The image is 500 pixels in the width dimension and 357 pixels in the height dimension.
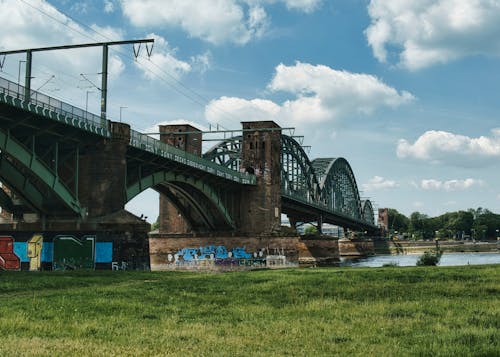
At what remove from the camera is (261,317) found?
53.1ft

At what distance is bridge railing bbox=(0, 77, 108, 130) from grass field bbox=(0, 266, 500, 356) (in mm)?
12250

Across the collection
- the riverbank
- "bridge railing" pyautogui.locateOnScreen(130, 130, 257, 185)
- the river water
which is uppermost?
"bridge railing" pyautogui.locateOnScreen(130, 130, 257, 185)

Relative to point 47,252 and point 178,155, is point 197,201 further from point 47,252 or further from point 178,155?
point 47,252

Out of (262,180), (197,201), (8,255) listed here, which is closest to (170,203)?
(197,201)

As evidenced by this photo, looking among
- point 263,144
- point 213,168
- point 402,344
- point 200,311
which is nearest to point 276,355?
point 402,344

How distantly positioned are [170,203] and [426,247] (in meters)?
112

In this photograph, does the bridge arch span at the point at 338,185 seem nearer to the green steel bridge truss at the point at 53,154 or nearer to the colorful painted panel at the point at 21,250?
the green steel bridge truss at the point at 53,154

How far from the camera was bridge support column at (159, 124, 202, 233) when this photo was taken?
3201 inches

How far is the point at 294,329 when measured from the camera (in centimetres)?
1384

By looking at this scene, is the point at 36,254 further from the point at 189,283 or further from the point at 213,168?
the point at 213,168

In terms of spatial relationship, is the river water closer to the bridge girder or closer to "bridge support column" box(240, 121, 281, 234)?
"bridge support column" box(240, 121, 281, 234)

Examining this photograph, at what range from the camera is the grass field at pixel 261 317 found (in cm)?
1162

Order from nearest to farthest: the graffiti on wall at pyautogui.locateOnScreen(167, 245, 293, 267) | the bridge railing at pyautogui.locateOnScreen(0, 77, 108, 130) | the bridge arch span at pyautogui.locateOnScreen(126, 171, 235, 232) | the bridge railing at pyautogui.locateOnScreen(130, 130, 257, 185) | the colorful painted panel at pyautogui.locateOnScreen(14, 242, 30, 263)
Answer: the bridge railing at pyautogui.locateOnScreen(0, 77, 108, 130) → the colorful painted panel at pyautogui.locateOnScreen(14, 242, 30, 263) → the bridge railing at pyautogui.locateOnScreen(130, 130, 257, 185) → the bridge arch span at pyautogui.locateOnScreen(126, 171, 235, 232) → the graffiti on wall at pyautogui.locateOnScreen(167, 245, 293, 267)

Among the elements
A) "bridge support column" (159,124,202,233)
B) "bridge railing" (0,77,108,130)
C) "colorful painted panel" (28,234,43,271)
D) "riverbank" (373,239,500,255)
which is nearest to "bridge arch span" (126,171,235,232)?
"bridge support column" (159,124,202,233)
